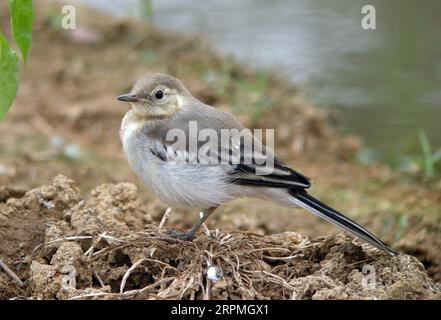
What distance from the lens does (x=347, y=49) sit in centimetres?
1295

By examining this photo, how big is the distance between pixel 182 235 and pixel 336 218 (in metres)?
1.05

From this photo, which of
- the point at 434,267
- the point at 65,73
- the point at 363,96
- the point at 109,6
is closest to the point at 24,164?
the point at 65,73

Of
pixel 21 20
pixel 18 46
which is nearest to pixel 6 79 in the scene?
pixel 18 46

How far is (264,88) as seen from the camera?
11.1 metres

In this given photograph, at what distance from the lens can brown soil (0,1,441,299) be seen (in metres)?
5.29

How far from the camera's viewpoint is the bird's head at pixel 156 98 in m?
6.39

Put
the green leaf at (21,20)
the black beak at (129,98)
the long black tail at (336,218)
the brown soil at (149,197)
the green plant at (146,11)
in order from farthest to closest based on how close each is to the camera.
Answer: the green plant at (146,11) < the black beak at (129,98) < the long black tail at (336,218) < the brown soil at (149,197) < the green leaf at (21,20)

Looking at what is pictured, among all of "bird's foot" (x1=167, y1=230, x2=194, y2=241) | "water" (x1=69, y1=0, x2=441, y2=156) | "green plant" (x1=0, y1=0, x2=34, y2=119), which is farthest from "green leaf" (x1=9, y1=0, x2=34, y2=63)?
"water" (x1=69, y1=0, x2=441, y2=156)

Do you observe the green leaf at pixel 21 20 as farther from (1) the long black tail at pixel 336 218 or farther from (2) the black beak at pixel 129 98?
(1) the long black tail at pixel 336 218

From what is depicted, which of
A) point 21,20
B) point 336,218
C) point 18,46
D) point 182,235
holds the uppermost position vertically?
point 21,20

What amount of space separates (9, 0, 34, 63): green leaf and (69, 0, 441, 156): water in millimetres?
6017

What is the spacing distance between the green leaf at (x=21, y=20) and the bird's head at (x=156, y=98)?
1405 millimetres

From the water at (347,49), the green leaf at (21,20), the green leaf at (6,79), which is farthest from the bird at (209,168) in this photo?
the water at (347,49)

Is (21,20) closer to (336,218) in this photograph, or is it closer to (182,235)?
(182,235)
